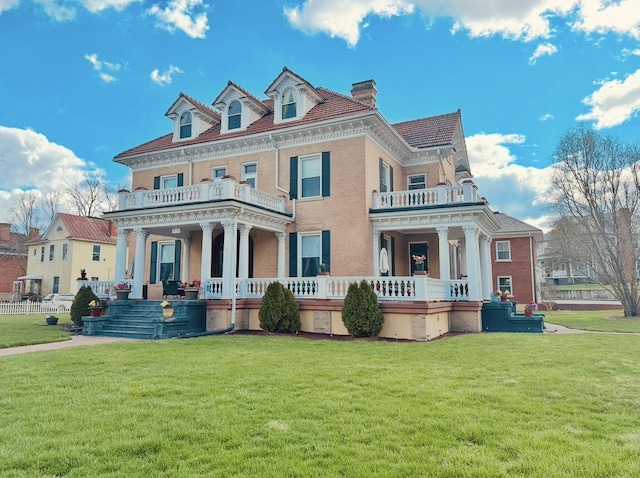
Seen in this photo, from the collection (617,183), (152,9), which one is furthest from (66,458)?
(617,183)

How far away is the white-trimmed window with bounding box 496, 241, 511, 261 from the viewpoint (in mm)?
32781

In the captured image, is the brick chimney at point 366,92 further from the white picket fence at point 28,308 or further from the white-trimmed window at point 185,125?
the white picket fence at point 28,308

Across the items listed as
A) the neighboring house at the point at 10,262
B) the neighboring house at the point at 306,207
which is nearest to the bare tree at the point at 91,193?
the neighboring house at the point at 10,262

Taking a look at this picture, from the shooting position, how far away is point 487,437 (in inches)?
168

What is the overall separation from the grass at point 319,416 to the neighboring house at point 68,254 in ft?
107

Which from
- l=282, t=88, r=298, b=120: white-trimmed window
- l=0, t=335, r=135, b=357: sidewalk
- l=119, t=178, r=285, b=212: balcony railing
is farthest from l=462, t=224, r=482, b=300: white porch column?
l=0, t=335, r=135, b=357: sidewalk

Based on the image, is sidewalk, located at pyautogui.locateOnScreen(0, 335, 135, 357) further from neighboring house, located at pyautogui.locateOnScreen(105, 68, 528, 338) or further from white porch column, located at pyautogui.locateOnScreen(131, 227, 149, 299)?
neighboring house, located at pyautogui.locateOnScreen(105, 68, 528, 338)

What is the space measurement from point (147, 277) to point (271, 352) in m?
12.3

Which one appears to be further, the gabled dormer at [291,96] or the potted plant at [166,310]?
Answer: the gabled dormer at [291,96]

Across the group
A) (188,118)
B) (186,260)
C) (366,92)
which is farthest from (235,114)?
(186,260)

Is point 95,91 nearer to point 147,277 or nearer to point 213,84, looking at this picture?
point 213,84

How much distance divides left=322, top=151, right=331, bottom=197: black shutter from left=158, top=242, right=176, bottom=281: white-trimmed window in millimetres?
7617

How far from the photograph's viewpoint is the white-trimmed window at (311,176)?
17.6m

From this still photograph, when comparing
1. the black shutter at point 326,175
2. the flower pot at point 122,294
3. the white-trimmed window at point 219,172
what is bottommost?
the flower pot at point 122,294
